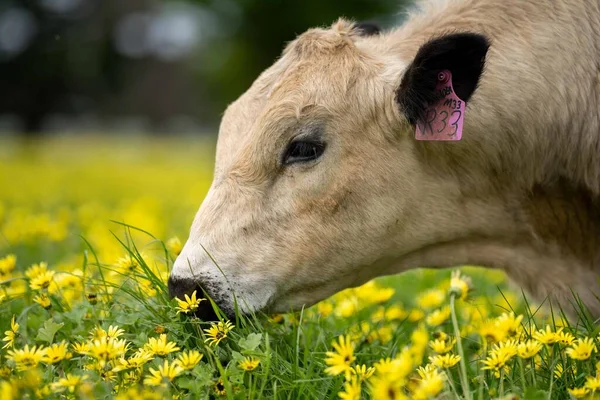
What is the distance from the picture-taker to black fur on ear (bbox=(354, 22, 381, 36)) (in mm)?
4575

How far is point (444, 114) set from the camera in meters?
3.57

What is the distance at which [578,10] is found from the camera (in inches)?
152

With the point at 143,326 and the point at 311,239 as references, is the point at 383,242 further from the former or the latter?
the point at 143,326

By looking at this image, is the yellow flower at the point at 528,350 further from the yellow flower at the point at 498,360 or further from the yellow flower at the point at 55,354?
the yellow flower at the point at 55,354

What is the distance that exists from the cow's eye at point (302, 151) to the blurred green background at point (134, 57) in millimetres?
12003

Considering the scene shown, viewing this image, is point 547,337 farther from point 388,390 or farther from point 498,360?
point 388,390

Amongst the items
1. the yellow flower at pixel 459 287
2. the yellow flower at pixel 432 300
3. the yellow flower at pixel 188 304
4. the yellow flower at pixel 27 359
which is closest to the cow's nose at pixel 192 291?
the yellow flower at pixel 188 304

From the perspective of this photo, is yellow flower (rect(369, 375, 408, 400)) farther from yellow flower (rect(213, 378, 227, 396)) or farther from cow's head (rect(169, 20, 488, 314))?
cow's head (rect(169, 20, 488, 314))

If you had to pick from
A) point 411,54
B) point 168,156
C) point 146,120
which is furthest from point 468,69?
point 146,120

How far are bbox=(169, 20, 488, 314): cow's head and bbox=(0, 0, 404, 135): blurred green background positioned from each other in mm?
11806

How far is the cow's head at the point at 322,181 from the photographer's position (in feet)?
11.3

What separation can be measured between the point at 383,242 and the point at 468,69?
0.91 metres

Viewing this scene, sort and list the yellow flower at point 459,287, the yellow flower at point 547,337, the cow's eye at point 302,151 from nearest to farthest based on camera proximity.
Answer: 1. the yellow flower at point 547,337
2. the yellow flower at point 459,287
3. the cow's eye at point 302,151

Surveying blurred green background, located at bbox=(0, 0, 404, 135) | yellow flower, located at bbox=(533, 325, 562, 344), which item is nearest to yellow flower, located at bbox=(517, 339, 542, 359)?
yellow flower, located at bbox=(533, 325, 562, 344)
